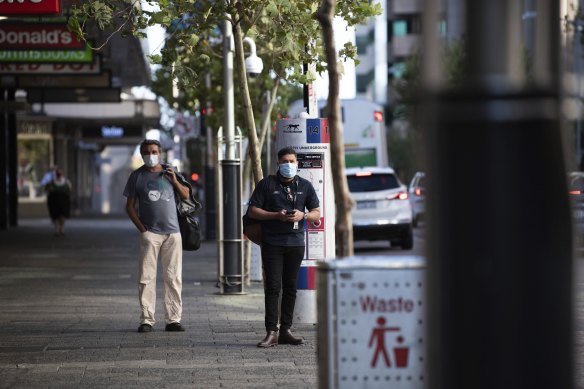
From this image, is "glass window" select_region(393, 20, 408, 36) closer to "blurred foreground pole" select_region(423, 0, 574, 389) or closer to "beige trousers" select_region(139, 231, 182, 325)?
"beige trousers" select_region(139, 231, 182, 325)

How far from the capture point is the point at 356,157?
35.8 metres

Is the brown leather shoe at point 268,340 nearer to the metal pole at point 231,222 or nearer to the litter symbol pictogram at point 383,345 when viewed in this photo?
the litter symbol pictogram at point 383,345

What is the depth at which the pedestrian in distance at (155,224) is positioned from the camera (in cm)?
1241

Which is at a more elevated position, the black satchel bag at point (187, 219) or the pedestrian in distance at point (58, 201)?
the black satchel bag at point (187, 219)

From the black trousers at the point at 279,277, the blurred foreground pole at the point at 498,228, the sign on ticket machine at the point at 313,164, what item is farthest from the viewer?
the sign on ticket machine at the point at 313,164

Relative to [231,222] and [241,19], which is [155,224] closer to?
[241,19]

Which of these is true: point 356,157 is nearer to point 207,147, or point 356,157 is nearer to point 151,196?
point 207,147

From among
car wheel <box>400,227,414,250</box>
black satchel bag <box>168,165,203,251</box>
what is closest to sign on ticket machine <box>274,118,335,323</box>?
black satchel bag <box>168,165,203,251</box>

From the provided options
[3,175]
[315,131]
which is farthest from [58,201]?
[315,131]

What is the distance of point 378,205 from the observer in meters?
27.8

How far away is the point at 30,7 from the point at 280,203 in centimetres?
397

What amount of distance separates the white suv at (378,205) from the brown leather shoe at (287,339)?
1633 cm

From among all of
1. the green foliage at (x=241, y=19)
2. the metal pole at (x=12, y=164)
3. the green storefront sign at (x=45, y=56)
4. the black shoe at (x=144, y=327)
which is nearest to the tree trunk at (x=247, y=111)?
the green foliage at (x=241, y=19)

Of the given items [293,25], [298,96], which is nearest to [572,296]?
[293,25]
